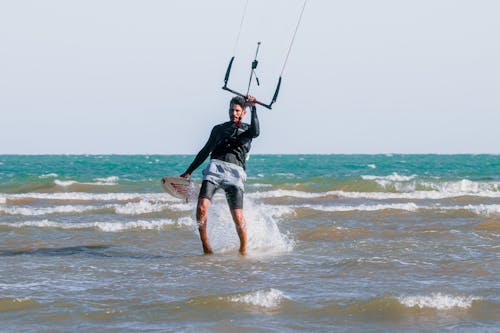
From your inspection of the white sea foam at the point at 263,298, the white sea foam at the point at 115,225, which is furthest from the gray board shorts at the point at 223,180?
the white sea foam at the point at 115,225

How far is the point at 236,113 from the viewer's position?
9250mm

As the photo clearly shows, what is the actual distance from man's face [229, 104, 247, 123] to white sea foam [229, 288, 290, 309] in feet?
9.31

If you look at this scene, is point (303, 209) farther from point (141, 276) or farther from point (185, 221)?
point (141, 276)

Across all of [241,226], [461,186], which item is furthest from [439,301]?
[461,186]

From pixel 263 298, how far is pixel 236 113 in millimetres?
3008

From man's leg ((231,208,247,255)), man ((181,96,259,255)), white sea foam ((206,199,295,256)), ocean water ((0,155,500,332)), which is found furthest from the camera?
white sea foam ((206,199,295,256))

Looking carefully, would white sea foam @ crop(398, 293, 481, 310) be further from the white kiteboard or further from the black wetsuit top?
the white kiteboard

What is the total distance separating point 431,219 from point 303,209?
2784 millimetres

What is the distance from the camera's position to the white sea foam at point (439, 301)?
257 inches

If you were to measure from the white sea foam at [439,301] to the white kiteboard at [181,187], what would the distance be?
3896mm

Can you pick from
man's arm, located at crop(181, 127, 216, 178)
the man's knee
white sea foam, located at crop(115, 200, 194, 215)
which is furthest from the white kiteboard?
white sea foam, located at crop(115, 200, 194, 215)

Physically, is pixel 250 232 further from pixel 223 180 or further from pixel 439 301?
pixel 439 301

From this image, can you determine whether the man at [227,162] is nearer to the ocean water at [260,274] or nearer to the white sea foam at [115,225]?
the ocean water at [260,274]

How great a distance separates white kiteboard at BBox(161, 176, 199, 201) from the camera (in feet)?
32.5
